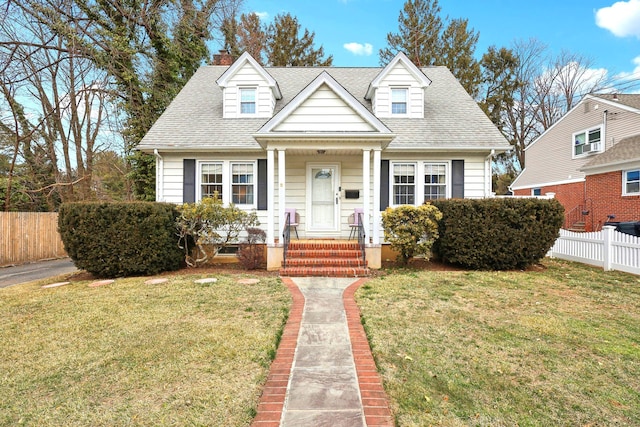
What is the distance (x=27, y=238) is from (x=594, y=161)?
24143 millimetres

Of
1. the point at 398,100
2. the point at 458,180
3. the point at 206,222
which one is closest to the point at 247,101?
the point at 206,222

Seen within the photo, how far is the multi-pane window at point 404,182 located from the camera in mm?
10086

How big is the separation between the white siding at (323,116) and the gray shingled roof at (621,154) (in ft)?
40.7

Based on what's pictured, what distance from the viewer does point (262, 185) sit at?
995 cm

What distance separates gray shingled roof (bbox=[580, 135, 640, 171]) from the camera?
13.0 meters

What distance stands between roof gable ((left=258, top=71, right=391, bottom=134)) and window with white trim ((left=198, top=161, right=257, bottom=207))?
2328 millimetres

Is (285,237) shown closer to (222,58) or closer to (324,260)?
(324,260)

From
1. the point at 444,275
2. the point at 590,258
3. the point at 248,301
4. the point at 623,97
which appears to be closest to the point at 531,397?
the point at 248,301

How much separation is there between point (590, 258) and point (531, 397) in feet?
26.8

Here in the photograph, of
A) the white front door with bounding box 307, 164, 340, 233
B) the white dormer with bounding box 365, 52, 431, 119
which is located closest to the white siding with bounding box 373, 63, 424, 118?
the white dormer with bounding box 365, 52, 431, 119

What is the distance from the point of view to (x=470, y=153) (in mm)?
9883

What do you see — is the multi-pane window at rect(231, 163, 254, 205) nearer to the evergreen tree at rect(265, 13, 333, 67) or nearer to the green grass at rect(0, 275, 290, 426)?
the green grass at rect(0, 275, 290, 426)

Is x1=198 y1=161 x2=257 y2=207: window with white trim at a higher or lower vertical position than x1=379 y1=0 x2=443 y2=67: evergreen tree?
lower

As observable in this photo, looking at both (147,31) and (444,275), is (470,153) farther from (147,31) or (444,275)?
(147,31)
